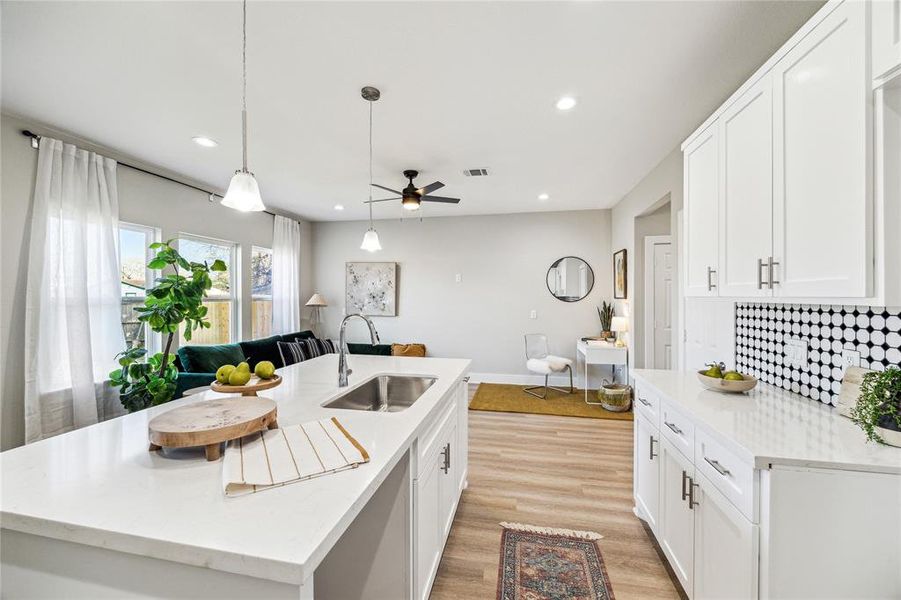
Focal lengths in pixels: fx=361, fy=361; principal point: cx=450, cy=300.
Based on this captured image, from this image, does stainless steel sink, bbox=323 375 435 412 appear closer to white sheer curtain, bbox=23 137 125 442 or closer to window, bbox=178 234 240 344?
white sheer curtain, bbox=23 137 125 442

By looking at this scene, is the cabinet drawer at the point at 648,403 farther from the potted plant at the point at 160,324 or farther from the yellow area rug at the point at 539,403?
the potted plant at the point at 160,324

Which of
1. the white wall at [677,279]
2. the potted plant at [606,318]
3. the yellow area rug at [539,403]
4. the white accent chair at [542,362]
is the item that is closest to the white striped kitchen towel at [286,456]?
the white wall at [677,279]

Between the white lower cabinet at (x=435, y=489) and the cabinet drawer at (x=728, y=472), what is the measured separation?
3.47 ft

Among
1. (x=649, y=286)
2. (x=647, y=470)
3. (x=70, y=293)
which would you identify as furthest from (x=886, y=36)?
(x=70, y=293)

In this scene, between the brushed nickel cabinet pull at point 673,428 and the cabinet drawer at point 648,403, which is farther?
the cabinet drawer at point 648,403

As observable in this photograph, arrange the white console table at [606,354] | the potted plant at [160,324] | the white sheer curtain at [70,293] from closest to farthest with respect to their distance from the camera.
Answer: the white sheer curtain at [70,293]
the potted plant at [160,324]
the white console table at [606,354]

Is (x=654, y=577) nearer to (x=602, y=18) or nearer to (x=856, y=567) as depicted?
(x=856, y=567)

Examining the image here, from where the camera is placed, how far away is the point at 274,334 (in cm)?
523

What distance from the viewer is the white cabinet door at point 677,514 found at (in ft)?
4.84

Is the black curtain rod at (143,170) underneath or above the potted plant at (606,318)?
above

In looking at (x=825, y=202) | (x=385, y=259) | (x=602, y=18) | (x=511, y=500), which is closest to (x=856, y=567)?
(x=825, y=202)

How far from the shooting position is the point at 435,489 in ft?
5.38

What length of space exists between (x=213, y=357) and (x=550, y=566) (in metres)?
3.47

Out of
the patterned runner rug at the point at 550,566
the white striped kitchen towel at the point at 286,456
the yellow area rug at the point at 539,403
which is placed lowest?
the patterned runner rug at the point at 550,566
